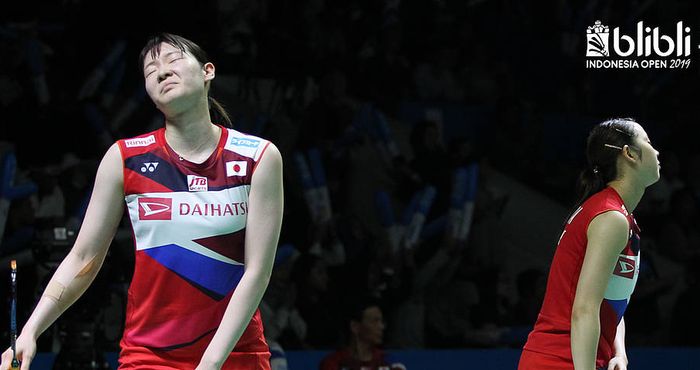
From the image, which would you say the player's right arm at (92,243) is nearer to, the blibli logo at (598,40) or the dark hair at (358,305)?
the dark hair at (358,305)

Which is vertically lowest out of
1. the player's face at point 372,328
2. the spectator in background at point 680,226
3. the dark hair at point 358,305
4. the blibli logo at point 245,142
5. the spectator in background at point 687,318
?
the spectator in background at point 687,318

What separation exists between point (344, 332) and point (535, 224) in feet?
10.3

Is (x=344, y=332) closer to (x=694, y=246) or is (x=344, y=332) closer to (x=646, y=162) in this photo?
(x=694, y=246)

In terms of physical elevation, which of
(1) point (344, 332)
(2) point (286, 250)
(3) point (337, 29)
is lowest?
(1) point (344, 332)

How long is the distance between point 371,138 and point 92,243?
20.0ft

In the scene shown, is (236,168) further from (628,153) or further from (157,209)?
(628,153)

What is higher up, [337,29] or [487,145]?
[337,29]

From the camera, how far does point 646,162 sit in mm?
3688

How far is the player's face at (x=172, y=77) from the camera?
3.10 meters

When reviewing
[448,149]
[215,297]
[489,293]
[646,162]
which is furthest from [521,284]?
[215,297]

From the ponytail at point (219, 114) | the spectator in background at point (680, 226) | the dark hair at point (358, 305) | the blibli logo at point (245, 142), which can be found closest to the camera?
the blibli logo at point (245, 142)

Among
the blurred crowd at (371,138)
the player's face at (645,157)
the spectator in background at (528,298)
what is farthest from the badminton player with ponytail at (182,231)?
the spectator in background at (528,298)

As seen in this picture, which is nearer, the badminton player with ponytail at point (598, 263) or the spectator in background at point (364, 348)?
the badminton player with ponytail at point (598, 263)

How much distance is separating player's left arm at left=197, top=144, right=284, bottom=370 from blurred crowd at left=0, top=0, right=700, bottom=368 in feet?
9.89
